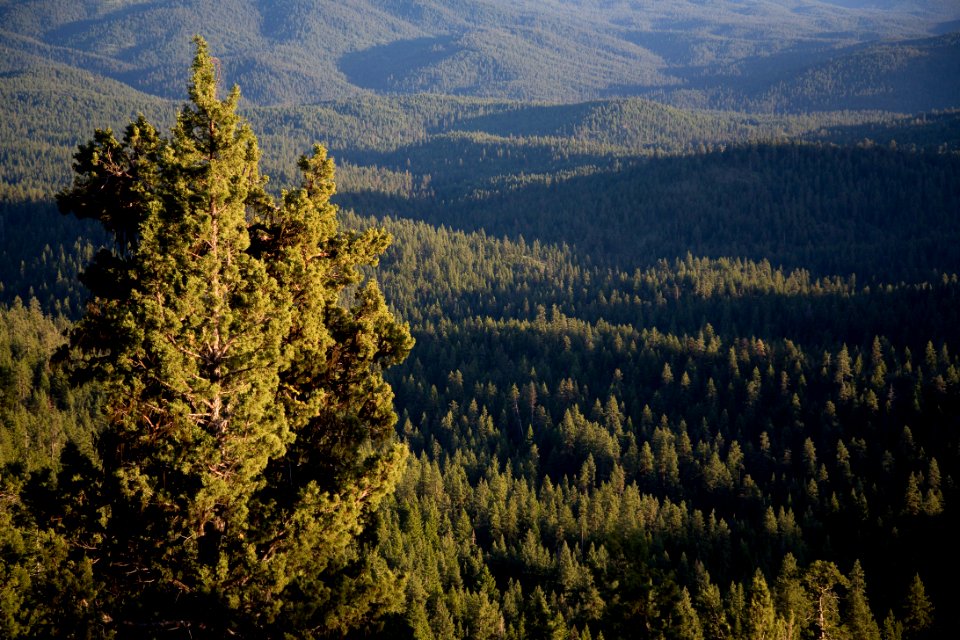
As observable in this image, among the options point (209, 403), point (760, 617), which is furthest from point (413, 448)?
point (209, 403)

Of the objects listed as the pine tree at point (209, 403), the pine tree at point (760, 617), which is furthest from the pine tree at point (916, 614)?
the pine tree at point (209, 403)

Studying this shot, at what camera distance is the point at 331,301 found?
1700cm

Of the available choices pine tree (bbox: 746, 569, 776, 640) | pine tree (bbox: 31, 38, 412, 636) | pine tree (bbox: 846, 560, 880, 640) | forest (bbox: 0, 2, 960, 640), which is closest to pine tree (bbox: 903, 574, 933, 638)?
forest (bbox: 0, 2, 960, 640)

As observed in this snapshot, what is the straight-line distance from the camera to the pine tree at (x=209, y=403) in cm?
1309

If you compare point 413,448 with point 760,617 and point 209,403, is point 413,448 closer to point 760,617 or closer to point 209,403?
point 760,617

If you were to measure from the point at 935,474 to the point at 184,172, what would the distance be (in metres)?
120

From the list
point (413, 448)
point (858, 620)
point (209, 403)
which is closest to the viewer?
point (209, 403)

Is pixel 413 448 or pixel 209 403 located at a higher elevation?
pixel 209 403

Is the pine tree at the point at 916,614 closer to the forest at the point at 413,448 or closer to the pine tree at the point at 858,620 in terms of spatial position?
the forest at the point at 413,448

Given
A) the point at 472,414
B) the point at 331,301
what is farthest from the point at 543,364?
the point at 331,301

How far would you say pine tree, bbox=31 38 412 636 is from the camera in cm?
1309

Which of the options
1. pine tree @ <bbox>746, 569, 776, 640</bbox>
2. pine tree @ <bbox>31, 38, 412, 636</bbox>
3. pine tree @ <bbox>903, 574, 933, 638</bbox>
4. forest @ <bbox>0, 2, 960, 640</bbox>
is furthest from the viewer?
pine tree @ <bbox>903, 574, 933, 638</bbox>

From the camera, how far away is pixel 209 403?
1335 cm

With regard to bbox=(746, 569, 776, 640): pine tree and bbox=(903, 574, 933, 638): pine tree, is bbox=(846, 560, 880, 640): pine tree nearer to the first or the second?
bbox=(903, 574, 933, 638): pine tree
